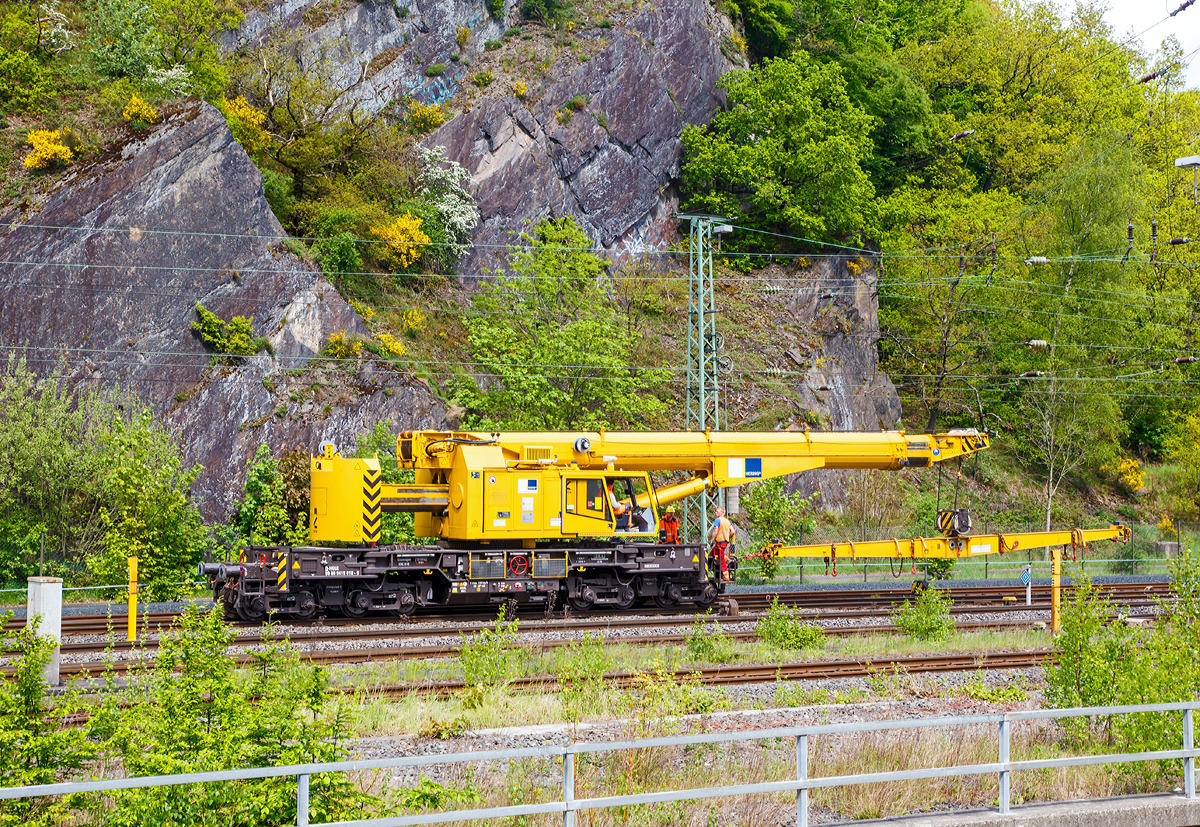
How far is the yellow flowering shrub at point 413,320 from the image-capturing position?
38.4 metres

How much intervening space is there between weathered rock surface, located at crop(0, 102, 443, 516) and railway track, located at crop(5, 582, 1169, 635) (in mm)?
11439

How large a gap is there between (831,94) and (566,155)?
14566mm

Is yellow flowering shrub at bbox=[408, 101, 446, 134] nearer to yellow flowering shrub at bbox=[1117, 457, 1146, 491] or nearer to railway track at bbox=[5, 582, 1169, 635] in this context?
railway track at bbox=[5, 582, 1169, 635]

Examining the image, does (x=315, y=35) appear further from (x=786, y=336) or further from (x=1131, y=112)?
(x=1131, y=112)

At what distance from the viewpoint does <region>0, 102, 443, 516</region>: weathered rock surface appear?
3031 centimetres

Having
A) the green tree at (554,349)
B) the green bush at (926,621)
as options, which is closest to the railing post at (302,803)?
the green bush at (926,621)

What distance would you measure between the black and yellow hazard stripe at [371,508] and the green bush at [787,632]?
784cm

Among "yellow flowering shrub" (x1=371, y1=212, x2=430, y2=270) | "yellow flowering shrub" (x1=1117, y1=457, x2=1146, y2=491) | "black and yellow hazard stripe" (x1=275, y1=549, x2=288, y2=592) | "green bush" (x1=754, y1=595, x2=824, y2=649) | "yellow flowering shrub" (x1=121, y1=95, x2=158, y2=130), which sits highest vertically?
"yellow flowering shrub" (x1=121, y1=95, x2=158, y2=130)

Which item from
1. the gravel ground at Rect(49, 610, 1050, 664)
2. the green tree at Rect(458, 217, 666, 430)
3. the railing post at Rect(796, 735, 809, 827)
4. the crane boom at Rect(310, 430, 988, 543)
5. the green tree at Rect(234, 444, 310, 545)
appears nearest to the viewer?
the railing post at Rect(796, 735, 809, 827)

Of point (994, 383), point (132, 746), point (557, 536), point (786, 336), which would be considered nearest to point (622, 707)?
point (132, 746)

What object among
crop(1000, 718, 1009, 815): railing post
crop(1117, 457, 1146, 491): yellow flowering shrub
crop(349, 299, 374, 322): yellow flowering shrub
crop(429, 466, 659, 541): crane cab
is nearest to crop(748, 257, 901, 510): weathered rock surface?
crop(1117, 457, 1146, 491): yellow flowering shrub

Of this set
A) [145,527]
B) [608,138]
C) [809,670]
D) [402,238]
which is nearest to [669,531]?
[809,670]

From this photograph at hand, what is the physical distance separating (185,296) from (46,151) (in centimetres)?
636

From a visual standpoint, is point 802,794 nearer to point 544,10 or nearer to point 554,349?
point 554,349
